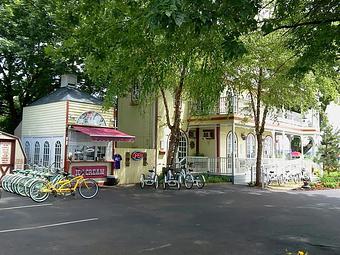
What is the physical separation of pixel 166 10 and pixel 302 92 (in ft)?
53.2

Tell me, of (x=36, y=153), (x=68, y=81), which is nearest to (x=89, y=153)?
(x=36, y=153)

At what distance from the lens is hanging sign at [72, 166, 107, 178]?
17828mm

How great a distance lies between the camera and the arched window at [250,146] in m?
26.6

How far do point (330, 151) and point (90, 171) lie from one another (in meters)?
17.9

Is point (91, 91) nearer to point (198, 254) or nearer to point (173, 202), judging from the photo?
point (173, 202)

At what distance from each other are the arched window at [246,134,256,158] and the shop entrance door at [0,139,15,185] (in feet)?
50.5

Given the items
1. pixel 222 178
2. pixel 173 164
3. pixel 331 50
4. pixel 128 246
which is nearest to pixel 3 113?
pixel 173 164

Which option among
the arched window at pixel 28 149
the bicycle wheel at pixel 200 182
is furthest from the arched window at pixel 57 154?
the bicycle wheel at pixel 200 182

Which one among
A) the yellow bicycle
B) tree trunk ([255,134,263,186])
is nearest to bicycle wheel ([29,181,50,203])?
the yellow bicycle

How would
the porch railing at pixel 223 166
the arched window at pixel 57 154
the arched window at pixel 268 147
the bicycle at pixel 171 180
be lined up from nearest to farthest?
1. the arched window at pixel 57 154
2. the bicycle at pixel 171 180
3. the porch railing at pixel 223 166
4. the arched window at pixel 268 147

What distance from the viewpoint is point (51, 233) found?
810 cm

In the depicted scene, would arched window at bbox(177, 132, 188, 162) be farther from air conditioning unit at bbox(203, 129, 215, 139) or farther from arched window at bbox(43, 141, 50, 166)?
arched window at bbox(43, 141, 50, 166)

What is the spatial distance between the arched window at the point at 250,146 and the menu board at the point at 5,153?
610 inches

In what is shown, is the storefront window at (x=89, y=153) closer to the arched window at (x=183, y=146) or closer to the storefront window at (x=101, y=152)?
the storefront window at (x=101, y=152)
